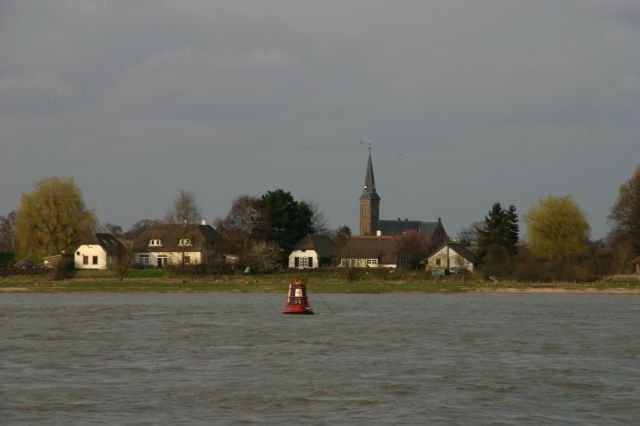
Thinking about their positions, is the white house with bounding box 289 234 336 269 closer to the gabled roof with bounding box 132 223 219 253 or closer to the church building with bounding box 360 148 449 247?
the gabled roof with bounding box 132 223 219 253

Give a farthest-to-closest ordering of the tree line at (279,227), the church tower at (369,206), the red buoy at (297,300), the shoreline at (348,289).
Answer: the church tower at (369,206) < the tree line at (279,227) < the shoreline at (348,289) < the red buoy at (297,300)

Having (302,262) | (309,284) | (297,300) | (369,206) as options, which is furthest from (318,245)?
(369,206)

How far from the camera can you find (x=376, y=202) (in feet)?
651

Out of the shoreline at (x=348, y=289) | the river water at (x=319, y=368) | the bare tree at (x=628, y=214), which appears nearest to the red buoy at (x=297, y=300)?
the river water at (x=319, y=368)

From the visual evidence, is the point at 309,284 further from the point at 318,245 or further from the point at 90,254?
the point at 318,245

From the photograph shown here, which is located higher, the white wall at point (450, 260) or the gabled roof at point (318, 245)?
the gabled roof at point (318, 245)

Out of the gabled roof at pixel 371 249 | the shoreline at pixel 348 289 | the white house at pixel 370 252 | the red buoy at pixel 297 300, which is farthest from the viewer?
the gabled roof at pixel 371 249

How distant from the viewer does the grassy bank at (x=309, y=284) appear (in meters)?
71.6

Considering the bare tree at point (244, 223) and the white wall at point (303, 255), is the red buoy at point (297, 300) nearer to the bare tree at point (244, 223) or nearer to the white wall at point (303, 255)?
the bare tree at point (244, 223)

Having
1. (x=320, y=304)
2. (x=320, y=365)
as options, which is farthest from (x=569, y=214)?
(x=320, y=365)

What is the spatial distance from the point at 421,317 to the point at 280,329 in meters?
9.38

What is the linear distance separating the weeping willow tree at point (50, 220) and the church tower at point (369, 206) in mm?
96093

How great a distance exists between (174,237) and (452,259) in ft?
89.2

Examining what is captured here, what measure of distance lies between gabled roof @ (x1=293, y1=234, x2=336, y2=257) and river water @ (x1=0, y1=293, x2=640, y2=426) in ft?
208
